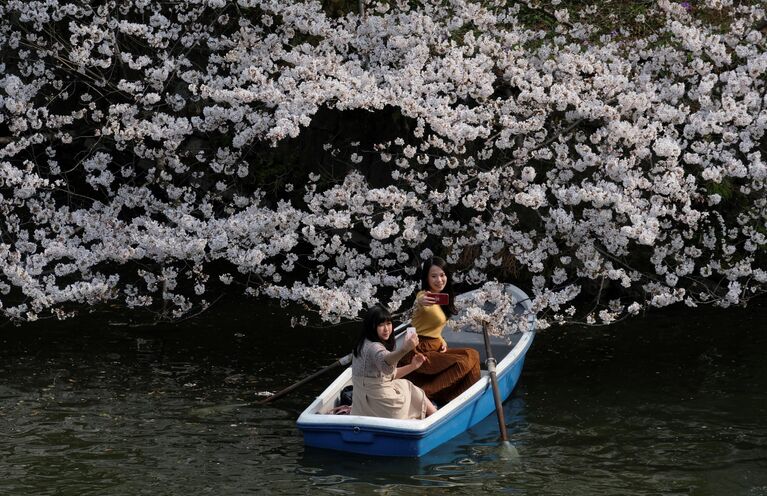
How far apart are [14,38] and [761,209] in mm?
9773

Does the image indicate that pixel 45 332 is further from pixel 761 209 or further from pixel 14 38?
pixel 761 209

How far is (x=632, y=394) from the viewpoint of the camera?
12328mm

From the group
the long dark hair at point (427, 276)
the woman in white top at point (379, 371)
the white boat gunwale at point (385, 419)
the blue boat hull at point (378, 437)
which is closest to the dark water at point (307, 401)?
the blue boat hull at point (378, 437)

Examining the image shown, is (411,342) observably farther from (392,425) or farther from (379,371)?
(392,425)

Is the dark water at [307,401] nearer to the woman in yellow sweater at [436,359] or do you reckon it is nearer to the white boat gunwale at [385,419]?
the white boat gunwale at [385,419]

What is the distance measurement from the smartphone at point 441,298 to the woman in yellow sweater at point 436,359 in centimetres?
16

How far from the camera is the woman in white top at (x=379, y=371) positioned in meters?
10.2

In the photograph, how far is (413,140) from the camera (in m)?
16.1

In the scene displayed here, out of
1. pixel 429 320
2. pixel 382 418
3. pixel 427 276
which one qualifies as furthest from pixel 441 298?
pixel 382 418

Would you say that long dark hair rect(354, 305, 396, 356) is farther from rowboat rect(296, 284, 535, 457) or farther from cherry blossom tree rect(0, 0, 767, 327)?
cherry blossom tree rect(0, 0, 767, 327)

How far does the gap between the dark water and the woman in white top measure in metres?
0.49

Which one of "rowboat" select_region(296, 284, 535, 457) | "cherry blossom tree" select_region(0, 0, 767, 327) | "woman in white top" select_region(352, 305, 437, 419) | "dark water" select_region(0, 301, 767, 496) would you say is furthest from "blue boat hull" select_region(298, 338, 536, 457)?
"cherry blossom tree" select_region(0, 0, 767, 327)

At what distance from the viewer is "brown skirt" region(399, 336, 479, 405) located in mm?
11352

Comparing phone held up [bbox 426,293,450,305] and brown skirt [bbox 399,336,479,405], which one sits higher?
phone held up [bbox 426,293,450,305]
